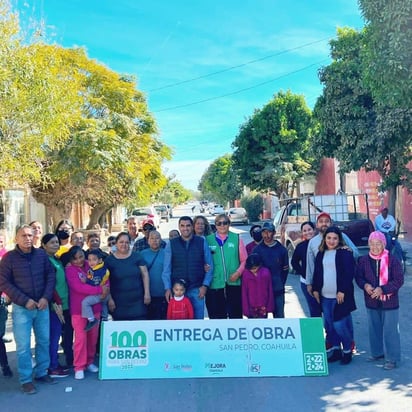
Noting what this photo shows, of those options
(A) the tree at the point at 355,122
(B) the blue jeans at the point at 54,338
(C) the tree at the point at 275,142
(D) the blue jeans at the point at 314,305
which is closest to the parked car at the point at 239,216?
(C) the tree at the point at 275,142

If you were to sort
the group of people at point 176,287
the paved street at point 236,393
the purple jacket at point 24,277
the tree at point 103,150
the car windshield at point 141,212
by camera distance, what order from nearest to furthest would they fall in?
the paved street at point 236,393
the purple jacket at point 24,277
the group of people at point 176,287
the tree at point 103,150
the car windshield at point 141,212

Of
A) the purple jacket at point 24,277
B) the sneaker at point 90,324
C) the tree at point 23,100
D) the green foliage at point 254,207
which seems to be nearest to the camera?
the purple jacket at point 24,277

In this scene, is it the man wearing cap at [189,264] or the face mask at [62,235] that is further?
the face mask at [62,235]

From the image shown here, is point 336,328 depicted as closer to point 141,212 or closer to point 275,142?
point 275,142

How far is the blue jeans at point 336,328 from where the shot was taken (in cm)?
549

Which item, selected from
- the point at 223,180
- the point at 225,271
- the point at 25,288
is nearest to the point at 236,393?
the point at 225,271

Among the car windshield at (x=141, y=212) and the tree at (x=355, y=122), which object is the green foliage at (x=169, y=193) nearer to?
the car windshield at (x=141, y=212)

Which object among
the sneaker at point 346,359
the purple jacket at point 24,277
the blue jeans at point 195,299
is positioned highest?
the purple jacket at point 24,277

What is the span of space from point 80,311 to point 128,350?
0.70m

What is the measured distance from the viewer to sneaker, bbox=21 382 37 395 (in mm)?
4848

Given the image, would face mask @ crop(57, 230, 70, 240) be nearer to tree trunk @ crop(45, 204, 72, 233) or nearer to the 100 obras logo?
the 100 obras logo

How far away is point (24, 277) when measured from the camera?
4.91m

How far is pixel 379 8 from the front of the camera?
6688 mm

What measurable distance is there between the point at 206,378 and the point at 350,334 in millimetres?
1778
